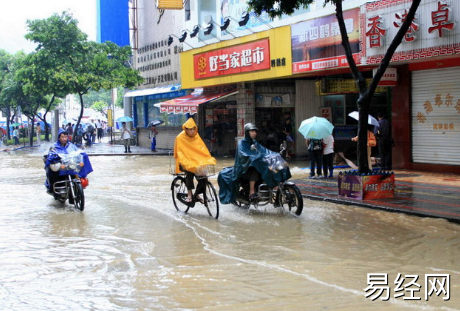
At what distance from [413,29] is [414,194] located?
15.9ft

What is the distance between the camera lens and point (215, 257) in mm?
6832

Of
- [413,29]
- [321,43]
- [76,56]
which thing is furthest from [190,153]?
[76,56]

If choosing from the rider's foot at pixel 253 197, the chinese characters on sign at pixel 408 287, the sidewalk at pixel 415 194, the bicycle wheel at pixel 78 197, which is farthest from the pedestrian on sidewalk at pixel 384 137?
the chinese characters on sign at pixel 408 287

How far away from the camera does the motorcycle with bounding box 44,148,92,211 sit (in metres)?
10.8

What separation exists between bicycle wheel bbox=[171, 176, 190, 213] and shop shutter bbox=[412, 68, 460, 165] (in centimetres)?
787

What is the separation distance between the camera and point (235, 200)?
10.1 metres

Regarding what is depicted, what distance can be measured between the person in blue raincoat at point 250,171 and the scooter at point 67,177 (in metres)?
2.76

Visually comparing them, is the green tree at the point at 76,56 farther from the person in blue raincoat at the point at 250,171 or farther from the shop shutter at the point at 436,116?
the person in blue raincoat at the point at 250,171

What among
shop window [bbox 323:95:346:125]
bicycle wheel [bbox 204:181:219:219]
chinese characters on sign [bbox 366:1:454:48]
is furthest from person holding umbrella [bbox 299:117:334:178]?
shop window [bbox 323:95:346:125]

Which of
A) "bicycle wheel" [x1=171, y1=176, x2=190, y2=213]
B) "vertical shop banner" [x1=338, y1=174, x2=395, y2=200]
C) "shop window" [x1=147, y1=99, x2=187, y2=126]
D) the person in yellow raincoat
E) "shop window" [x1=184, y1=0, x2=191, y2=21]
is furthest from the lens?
"shop window" [x1=147, y1=99, x2=187, y2=126]

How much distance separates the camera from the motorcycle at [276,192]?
373 inches

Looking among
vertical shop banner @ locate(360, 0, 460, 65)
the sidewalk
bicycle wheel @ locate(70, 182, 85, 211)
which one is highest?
vertical shop banner @ locate(360, 0, 460, 65)

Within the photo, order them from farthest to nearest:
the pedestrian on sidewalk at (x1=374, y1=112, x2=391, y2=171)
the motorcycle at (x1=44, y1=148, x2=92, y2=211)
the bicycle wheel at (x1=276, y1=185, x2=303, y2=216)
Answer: the pedestrian on sidewalk at (x1=374, y1=112, x2=391, y2=171)
the motorcycle at (x1=44, y1=148, x2=92, y2=211)
the bicycle wheel at (x1=276, y1=185, x2=303, y2=216)

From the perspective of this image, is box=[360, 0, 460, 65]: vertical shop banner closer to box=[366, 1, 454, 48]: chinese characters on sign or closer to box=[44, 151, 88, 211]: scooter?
box=[366, 1, 454, 48]: chinese characters on sign
